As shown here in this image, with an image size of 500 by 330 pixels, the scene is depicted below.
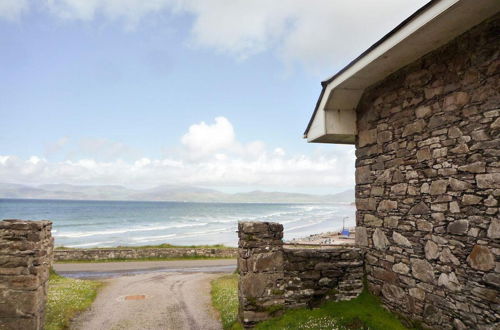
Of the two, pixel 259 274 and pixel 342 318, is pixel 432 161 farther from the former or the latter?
pixel 259 274

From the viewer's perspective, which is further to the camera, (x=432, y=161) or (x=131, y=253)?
(x=131, y=253)

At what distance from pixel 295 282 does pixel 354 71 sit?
4498 mm

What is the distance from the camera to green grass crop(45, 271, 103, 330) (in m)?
9.71

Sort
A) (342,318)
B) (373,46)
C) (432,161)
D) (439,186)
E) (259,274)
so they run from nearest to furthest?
1. (439,186)
2. (432,161)
3. (373,46)
4. (342,318)
5. (259,274)

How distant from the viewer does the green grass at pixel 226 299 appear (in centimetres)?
925

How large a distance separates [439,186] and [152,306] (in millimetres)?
9375

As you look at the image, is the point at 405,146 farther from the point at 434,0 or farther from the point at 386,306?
the point at 386,306

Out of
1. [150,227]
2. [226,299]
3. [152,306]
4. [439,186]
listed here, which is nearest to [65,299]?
[152,306]

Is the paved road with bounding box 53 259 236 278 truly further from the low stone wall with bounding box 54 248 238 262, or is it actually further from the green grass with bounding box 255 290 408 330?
the green grass with bounding box 255 290 408 330

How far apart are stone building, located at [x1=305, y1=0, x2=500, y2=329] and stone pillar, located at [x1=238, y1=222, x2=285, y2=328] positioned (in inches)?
76.4

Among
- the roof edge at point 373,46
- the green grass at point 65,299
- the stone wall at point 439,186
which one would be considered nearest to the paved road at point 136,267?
the green grass at point 65,299

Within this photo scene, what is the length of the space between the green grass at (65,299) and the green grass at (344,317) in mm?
5505

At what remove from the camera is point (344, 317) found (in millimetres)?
7383

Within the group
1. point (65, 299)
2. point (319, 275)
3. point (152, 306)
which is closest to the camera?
point (319, 275)
